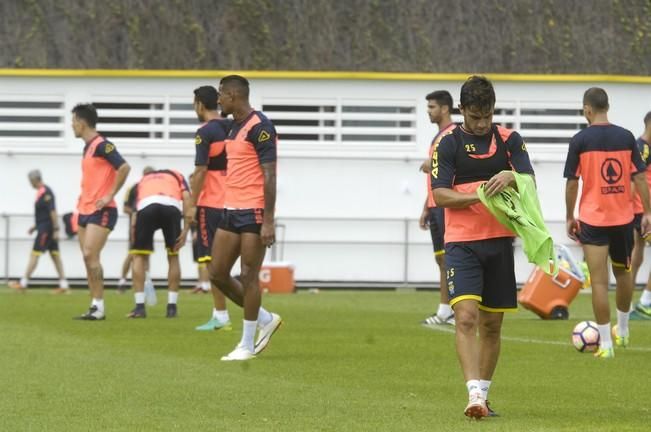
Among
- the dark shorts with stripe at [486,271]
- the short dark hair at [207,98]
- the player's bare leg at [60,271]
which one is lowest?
the player's bare leg at [60,271]

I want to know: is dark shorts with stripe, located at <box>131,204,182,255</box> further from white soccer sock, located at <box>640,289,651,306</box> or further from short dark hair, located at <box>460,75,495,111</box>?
short dark hair, located at <box>460,75,495,111</box>

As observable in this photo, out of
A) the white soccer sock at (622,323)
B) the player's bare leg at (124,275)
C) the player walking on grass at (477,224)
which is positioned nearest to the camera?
the player walking on grass at (477,224)

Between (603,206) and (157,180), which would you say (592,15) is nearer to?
(157,180)

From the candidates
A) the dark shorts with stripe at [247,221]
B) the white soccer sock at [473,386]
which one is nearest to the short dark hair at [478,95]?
the white soccer sock at [473,386]

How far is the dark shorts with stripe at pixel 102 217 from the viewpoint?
18.7 meters

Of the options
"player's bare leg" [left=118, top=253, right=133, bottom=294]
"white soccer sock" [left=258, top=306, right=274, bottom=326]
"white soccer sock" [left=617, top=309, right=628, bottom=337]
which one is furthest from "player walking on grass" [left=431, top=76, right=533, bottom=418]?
"player's bare leg" [left=118, top=253, right=133, bottom=294]

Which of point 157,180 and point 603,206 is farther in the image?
point 157,180

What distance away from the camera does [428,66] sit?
106ft

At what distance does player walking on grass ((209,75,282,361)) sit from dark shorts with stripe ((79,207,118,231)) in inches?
195

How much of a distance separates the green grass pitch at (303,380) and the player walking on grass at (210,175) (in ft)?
2.07

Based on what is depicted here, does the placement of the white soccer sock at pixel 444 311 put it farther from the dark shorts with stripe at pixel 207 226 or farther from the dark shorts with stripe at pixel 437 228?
the dark shorts with stripe at pixel 207 226

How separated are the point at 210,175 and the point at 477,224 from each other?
7.91 meters

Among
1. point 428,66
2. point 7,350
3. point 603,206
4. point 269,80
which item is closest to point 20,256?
point 269,80

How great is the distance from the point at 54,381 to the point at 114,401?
1466mm
